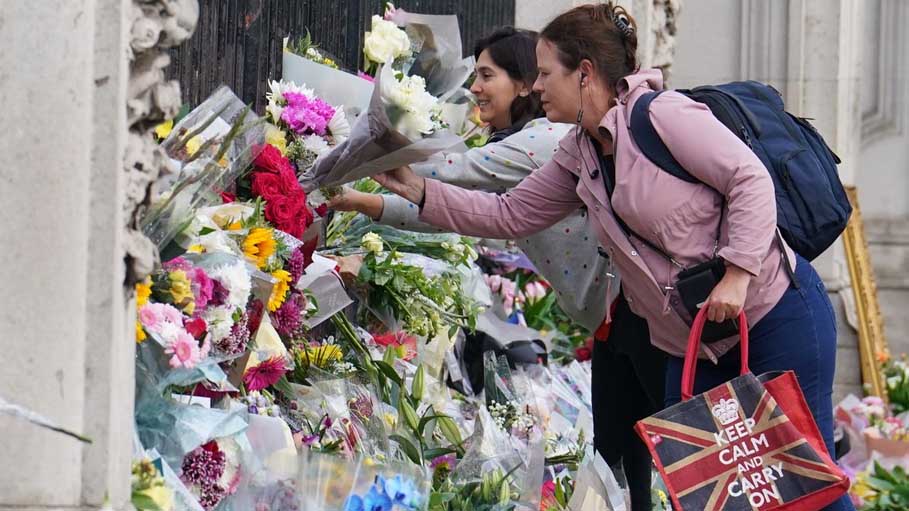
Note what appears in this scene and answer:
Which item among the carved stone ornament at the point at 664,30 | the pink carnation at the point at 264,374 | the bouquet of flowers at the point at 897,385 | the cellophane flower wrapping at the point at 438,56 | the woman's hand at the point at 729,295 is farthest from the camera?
the bouquet of flowers at the point at 897,385

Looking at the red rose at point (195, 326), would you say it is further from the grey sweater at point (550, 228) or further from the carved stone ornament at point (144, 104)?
the grey sweater at point (550, 228)

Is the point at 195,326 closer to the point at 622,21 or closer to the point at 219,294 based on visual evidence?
the point at 219,294

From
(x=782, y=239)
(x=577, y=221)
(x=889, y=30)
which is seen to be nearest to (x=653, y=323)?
(x=782, y=239)

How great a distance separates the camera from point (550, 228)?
4430mm

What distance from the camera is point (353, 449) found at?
3.86 m

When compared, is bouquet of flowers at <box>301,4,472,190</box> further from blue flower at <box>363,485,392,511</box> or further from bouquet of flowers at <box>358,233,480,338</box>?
blue flower at <box>363,485,392,511</box>

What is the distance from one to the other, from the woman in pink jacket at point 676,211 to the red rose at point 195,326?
89 centimetres

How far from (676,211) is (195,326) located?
1.11 metres

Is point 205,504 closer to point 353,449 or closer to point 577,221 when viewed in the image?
point 353,449

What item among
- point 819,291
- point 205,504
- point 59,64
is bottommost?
point 205,504

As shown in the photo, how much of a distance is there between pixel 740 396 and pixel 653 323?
384mm

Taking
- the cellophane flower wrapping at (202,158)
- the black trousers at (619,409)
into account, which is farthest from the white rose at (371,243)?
the cellophane flower wrapping at (202,158)

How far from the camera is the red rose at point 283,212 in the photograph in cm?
388

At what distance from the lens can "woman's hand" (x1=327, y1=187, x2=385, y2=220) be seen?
414 cm
